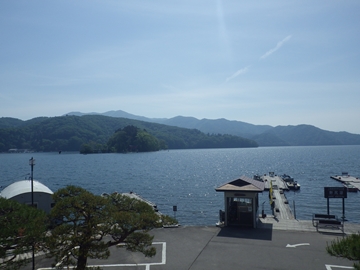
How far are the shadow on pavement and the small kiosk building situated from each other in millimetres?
675

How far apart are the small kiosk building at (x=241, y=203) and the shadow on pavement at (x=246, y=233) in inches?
26.6

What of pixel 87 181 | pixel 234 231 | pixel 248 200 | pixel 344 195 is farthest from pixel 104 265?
pixel 87 181

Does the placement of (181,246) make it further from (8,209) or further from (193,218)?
(193,218)

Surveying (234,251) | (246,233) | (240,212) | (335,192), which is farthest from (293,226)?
(234,251)

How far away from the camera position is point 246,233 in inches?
688

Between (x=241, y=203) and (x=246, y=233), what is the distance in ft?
7.64

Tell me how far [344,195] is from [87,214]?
20.1 meters

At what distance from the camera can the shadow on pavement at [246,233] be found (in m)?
16.7

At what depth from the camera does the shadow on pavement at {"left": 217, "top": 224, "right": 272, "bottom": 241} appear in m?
16.7

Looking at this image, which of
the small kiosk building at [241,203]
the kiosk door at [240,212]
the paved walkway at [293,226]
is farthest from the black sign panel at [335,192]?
the kiosk door at [240,212]

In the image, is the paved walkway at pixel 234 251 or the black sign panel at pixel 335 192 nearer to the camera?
the paved walkway at pixel 234 251

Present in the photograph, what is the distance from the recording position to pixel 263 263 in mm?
13008

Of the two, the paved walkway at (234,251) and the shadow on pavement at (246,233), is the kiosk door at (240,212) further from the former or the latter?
the paved walkway at (234,251)

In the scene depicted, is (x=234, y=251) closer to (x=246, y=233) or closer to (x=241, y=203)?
(x=246, y=233)
